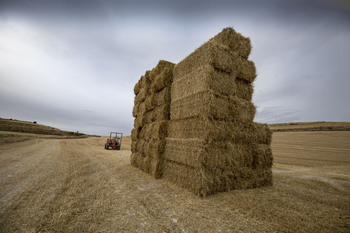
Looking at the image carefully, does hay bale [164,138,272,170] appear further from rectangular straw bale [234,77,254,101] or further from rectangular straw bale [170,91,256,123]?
rectangular straw bale [234,77,254,101]

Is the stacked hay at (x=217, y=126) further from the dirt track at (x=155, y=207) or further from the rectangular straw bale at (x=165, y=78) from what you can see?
the rectangular straw bale at (x=165, y=78)

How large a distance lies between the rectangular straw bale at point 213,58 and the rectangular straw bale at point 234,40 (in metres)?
0.30

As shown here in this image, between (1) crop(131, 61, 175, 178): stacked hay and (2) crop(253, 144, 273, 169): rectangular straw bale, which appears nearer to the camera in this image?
(2) crop(253, 144, 273, 169): rectangular straw bale

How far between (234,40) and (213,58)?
1.29 m

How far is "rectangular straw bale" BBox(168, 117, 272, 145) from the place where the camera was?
13.7 feet

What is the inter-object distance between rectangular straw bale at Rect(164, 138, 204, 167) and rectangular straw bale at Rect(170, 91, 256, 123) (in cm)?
78

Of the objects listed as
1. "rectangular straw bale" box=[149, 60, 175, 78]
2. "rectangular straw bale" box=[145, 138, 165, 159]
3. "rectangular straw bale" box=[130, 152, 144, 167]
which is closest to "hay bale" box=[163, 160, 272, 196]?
"rectangular straw bale" box=[145, 138, 165, 159]

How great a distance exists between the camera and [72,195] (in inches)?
142

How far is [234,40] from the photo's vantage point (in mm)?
5059

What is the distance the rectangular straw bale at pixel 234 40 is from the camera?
4.97 m

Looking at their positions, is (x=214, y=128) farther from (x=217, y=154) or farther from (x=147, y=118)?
(x=147, y=118)

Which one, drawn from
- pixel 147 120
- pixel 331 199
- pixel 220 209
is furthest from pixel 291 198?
pixel 147 120

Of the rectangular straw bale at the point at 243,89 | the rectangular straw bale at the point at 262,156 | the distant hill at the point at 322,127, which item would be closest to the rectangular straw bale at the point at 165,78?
the rectangular straw bale at the point at 243,89

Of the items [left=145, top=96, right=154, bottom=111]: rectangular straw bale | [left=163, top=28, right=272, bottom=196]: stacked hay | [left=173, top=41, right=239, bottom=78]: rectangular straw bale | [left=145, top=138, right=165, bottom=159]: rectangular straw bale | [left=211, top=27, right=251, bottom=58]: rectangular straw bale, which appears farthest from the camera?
[left=145, top=96, right=154, bottom=111]: rectangular straw bale
